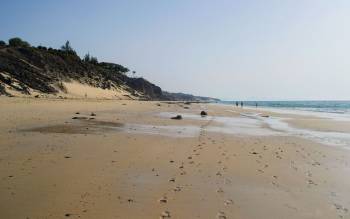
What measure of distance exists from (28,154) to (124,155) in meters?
2.68

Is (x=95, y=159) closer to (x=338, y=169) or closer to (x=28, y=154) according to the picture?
(x=28, y=154)

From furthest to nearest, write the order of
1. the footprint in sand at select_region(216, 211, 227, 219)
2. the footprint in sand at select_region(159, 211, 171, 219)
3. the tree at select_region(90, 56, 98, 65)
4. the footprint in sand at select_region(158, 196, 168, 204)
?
the tree at select_region(90, 56, 98, 65), the footprint in sand at select_region(158, 196, 168, 204), the footprint in sand at select_region(216, 211, 227, 219), the footprint in sand at select_region(159, 211, 171, 219)

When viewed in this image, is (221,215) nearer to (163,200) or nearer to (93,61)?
(163,200)

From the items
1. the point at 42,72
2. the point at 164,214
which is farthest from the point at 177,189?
the point at 42,72

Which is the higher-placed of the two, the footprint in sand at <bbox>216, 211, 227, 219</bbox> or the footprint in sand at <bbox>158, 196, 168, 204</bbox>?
the footprint in sand at <bbox>158, 196, 168, 204</bbox>

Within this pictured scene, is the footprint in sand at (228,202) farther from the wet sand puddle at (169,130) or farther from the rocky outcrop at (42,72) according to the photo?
the rocky outcrop at (42,72)

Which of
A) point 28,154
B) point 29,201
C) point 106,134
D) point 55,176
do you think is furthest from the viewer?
point 106,134

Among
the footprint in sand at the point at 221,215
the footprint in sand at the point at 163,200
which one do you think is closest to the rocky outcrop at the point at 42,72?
the footprint in sand at the point at 163,200

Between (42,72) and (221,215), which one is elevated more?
(42,72)

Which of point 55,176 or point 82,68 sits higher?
point 82,68

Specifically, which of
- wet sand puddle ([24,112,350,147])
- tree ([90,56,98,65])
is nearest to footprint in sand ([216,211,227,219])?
wet sand puddle ([24,112,350,147])

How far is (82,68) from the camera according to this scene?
70.5 metres

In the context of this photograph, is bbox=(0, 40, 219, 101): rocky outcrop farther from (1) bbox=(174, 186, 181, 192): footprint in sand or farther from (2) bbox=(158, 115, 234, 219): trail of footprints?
(1) bbox=(174, 186, 181, 192): footprint in sand

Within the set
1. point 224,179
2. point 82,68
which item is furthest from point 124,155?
point 82,68
